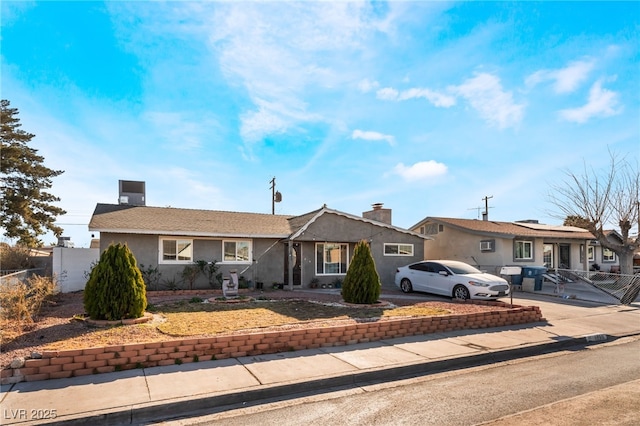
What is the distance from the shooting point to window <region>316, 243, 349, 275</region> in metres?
18.2

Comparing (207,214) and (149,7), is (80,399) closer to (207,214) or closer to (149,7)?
(149,7)

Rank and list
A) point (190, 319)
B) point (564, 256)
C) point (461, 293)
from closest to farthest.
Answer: point (190, 319)
point (461, 293)
point (564, 256)

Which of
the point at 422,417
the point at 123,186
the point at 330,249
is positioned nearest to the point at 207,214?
the point at 123,186

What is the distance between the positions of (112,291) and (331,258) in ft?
37.5

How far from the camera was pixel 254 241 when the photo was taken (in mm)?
17281

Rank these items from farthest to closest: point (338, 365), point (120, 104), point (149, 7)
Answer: point (120, 104) < point (149, 7) < point (338, 365)

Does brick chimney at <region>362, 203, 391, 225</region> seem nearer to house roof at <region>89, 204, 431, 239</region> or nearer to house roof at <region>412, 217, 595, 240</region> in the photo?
house roof at <region>89, 204, 431, 239</region>

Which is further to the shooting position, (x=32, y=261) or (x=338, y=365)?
(x=32, y=261)

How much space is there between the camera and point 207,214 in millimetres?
19172

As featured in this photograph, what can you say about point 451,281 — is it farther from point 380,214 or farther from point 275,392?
point 275,392

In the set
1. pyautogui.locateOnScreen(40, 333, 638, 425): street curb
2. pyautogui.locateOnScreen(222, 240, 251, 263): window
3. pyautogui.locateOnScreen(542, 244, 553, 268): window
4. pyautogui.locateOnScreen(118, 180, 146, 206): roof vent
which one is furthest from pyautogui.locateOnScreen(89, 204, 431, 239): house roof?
pyautogui.locateOnScreen(40, 333, 638, 425): street curb

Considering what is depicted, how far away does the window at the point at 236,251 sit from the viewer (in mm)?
16719

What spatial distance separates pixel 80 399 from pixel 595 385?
7077mm

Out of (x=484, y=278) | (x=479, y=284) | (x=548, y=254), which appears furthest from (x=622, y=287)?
(x=548, y=254)
